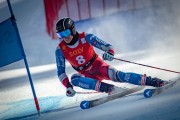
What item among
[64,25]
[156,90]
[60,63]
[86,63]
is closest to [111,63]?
[86,63]

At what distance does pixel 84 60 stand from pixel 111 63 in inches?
90.4

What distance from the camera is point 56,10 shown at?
9359 millimetres

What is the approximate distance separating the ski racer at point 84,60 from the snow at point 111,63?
0.98 feet

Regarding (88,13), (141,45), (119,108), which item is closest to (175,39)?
(141,45)

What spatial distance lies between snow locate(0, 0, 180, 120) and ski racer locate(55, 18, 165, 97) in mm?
298

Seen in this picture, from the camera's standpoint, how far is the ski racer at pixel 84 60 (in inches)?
164

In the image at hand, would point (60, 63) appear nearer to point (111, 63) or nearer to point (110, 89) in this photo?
point (110, 89)

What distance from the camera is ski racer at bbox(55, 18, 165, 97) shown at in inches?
164

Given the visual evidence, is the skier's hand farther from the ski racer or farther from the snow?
the snow

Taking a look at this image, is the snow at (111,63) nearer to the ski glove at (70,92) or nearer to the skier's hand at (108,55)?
the ski glove at (70,92)

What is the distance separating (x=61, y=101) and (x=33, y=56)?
11.4ft

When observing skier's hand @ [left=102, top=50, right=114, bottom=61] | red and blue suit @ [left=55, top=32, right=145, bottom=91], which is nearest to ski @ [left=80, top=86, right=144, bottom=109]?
red and blue suit @ [left=55, top=32, right=145, bottom=91]

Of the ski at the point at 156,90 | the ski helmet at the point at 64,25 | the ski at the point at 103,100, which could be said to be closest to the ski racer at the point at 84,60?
Answer: the ski helmet at the point at 64,25

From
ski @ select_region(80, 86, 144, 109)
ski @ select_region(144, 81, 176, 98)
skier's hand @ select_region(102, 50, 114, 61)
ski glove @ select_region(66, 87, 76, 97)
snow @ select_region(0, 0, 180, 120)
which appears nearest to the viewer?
snow @ select_region(0, 0, 180, 120)
